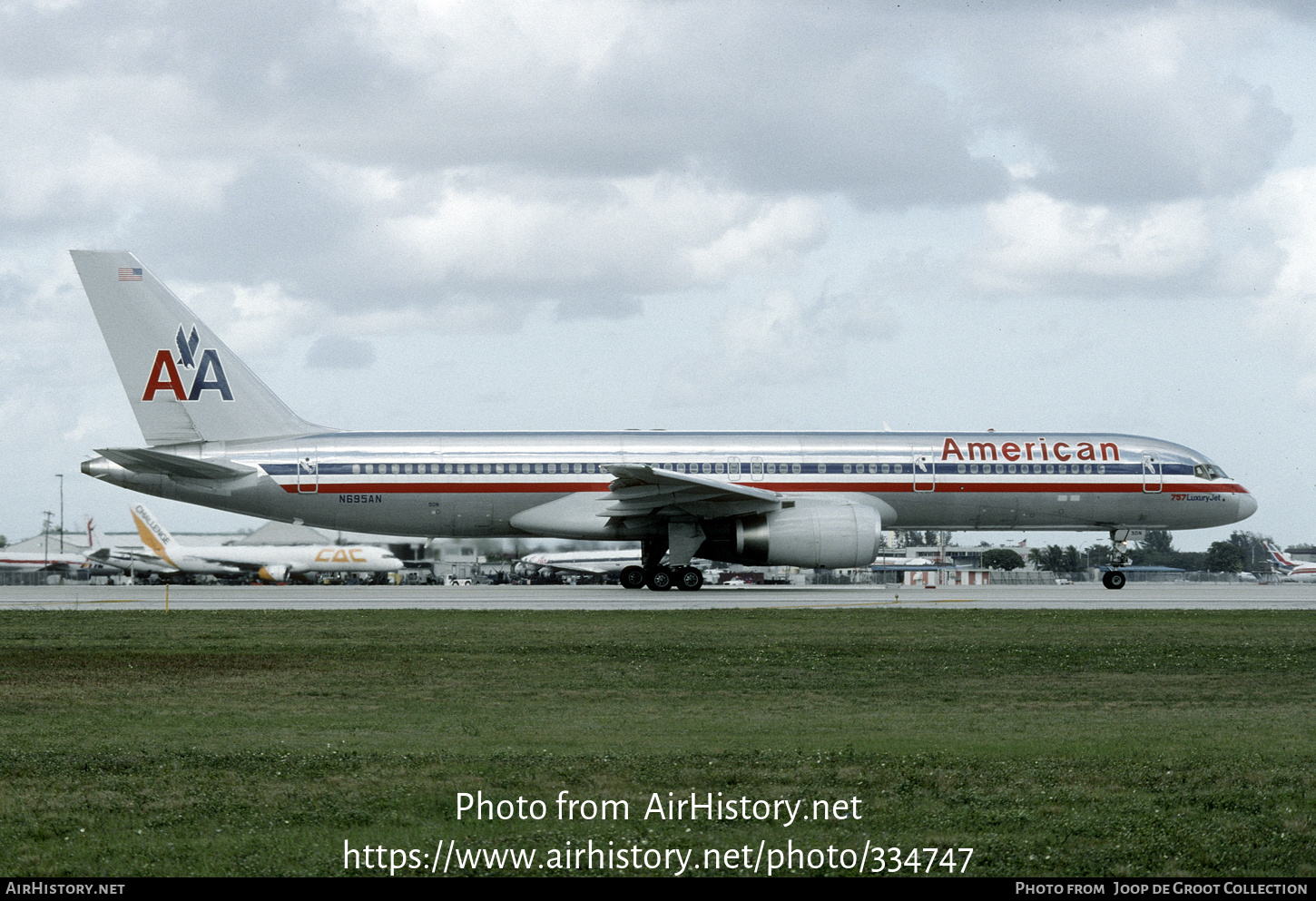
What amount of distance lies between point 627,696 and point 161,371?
23753mm

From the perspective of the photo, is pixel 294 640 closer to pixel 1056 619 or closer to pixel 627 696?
pixel 627 696

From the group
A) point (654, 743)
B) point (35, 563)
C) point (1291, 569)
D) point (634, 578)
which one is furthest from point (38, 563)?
point (654, 743)

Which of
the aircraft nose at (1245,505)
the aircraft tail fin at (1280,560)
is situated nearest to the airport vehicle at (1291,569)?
the aircraft tail fin at (1280,560)

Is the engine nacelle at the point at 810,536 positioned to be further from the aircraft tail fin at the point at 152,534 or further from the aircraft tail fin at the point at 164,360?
the aircraft tail fin at the point at 152,534

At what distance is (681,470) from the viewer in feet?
115

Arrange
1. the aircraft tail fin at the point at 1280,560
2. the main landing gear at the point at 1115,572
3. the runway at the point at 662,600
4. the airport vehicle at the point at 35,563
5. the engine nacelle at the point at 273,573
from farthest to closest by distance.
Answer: the aircraft tail fin at the point at 1280,560 → the airport vehicle at the point at 35,563 → the engine nacelle at the point at 273,573 → the main landing gear at the point at 1115,572 → the runway at the point at 662,600

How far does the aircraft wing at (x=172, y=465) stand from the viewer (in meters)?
31.8

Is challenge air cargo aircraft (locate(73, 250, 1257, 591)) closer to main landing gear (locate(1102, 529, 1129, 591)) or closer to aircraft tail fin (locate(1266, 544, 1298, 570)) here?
main landing gear (locate(1102, 529, 1129, 591))

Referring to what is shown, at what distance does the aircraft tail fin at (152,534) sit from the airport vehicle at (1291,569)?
2741 inches

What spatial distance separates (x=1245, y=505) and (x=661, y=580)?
57.7 ft

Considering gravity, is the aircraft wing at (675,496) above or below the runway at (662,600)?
above

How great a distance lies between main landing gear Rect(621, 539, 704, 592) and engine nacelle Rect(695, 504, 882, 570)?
84.1 inches

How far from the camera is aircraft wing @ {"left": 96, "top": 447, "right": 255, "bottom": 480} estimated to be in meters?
31.8
